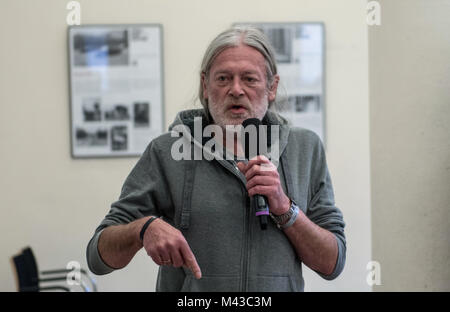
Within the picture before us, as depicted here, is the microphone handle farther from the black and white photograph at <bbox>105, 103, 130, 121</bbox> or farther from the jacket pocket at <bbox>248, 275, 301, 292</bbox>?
the black and white photograph at <bbox>105, 103, 130, 121</bbox>

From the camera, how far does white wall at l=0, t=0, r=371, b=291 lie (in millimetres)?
3568

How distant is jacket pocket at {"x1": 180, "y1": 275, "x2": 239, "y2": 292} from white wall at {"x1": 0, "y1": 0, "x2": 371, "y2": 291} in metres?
2.32

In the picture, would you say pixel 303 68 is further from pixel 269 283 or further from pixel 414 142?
pixel 269 283

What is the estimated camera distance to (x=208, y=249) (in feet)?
4.42

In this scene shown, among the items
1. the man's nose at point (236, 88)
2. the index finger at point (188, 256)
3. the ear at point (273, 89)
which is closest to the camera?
the index finger at point (188, 256)

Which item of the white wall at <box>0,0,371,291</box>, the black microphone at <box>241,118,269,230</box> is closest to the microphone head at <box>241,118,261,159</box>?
the black microphone at <box>241,118,269,230</box>

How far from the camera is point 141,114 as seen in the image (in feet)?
11.9

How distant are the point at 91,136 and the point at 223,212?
2.42m

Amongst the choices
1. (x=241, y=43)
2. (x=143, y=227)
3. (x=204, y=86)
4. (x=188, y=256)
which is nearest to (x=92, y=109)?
(x=204, y=86)

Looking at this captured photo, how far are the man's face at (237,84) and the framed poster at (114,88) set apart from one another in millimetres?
2222

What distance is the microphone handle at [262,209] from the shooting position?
126 cm

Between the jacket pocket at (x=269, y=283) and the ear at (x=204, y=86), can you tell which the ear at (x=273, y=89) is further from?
the jacket pocket at (x=269, y=283)

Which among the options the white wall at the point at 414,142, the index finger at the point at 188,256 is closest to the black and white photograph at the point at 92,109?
the white wall at the point at 414,142

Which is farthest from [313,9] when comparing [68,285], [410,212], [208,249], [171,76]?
[208,249]
